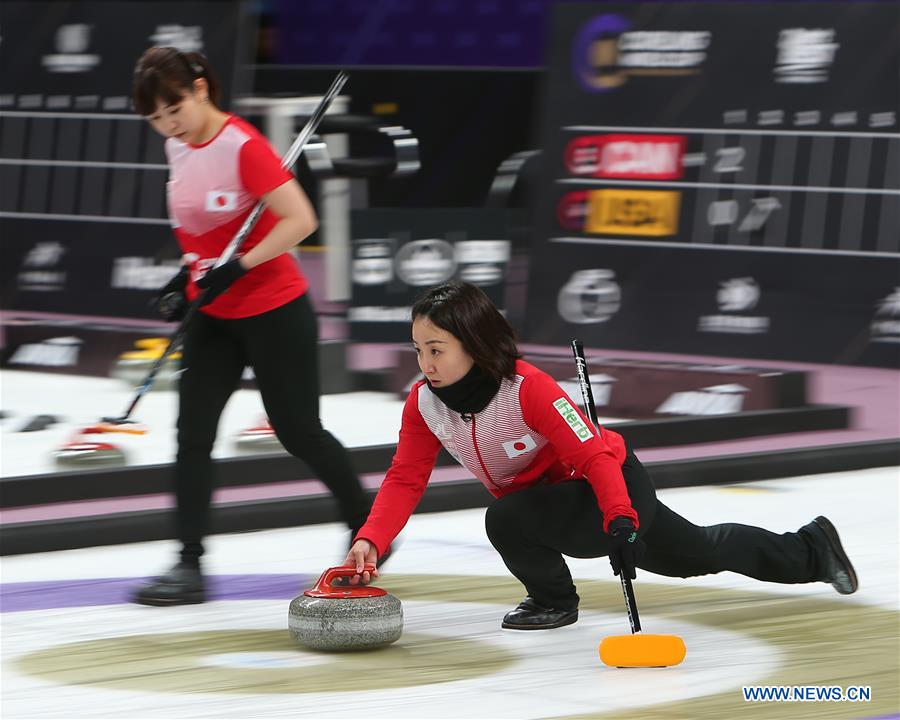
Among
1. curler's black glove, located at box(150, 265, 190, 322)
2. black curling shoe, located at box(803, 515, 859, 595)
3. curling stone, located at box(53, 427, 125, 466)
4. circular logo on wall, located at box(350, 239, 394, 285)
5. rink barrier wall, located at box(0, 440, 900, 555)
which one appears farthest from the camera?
circular logo on wall, located at box(350, 239, 394, 285)

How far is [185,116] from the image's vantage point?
185 inches

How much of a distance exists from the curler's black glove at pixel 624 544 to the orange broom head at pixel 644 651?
170 mm

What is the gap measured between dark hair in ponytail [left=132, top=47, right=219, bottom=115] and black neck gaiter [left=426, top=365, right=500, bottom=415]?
1.12m

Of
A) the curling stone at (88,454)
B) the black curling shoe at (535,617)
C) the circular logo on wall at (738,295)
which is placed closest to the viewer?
the black curling shoe at (535,617)

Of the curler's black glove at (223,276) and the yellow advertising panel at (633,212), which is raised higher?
the curler's black glove at (223,276)

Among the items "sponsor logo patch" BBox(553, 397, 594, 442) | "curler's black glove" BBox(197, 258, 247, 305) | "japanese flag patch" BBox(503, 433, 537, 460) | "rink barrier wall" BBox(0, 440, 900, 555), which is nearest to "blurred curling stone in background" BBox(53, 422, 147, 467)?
"rink barrier wall" BBox(0, 440, 900, 555)

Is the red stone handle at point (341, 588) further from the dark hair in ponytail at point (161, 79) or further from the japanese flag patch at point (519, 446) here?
the dark hair in ponytail at point (161, 79)

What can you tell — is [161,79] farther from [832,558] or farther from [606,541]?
[832,558]

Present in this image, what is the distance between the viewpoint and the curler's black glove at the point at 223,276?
15.3 ft

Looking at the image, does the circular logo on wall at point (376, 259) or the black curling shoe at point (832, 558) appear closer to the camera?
the black curling shoe at point (832, 558)

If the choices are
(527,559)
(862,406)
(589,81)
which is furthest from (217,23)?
(527,559)

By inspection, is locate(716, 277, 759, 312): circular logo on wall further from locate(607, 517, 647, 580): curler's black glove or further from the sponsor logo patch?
locate(607, 517, 647, 580): curler's black glove

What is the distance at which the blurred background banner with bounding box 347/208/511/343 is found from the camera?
10.1 metres

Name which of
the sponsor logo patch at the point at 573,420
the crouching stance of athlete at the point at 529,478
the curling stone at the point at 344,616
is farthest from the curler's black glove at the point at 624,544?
the curling stone at the point at 344,616
